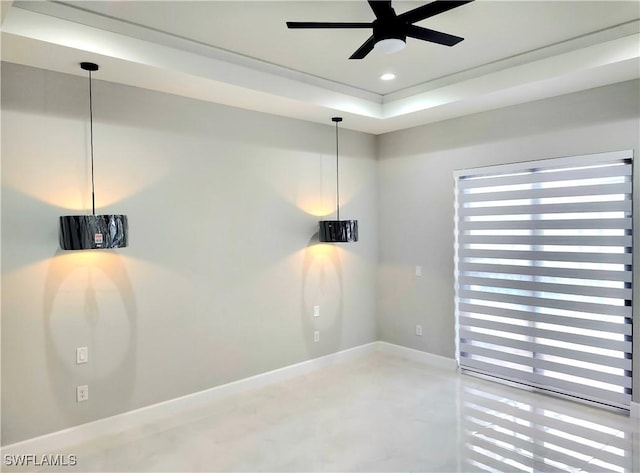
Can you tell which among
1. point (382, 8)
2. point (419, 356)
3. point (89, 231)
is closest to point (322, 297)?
point (419, 356)

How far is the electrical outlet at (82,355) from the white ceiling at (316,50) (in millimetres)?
2096

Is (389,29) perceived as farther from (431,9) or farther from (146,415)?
(146,415)

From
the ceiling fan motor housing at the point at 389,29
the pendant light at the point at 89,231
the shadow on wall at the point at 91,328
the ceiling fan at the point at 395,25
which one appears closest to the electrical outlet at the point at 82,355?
the shadow on wall at the point at 91,328

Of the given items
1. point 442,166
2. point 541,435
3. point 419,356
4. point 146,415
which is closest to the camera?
point 541,435

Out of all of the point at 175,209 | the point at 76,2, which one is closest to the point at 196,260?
the point at 175,209

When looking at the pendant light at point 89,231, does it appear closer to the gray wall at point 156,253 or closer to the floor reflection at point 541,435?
the gray wall at point 156,253

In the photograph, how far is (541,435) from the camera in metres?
3.29

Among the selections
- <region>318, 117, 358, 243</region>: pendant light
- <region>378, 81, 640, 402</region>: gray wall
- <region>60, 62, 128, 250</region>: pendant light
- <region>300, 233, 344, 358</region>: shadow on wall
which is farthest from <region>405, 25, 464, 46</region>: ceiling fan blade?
<region>300, 233, 344, 358</region>: shadow on wall

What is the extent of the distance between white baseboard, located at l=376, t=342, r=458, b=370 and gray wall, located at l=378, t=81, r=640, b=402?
63 mm

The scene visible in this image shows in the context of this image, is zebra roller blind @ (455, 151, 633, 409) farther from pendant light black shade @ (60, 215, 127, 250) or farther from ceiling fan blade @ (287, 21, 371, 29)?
pendant light black shade @ (60, 215, 127, 250)

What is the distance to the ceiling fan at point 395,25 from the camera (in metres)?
2.40

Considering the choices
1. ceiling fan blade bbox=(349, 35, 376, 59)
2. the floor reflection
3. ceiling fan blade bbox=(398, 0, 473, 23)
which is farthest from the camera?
the floor reflection

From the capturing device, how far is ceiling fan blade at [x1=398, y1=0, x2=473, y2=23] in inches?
92.2

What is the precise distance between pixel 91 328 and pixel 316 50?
2803 millimetres
